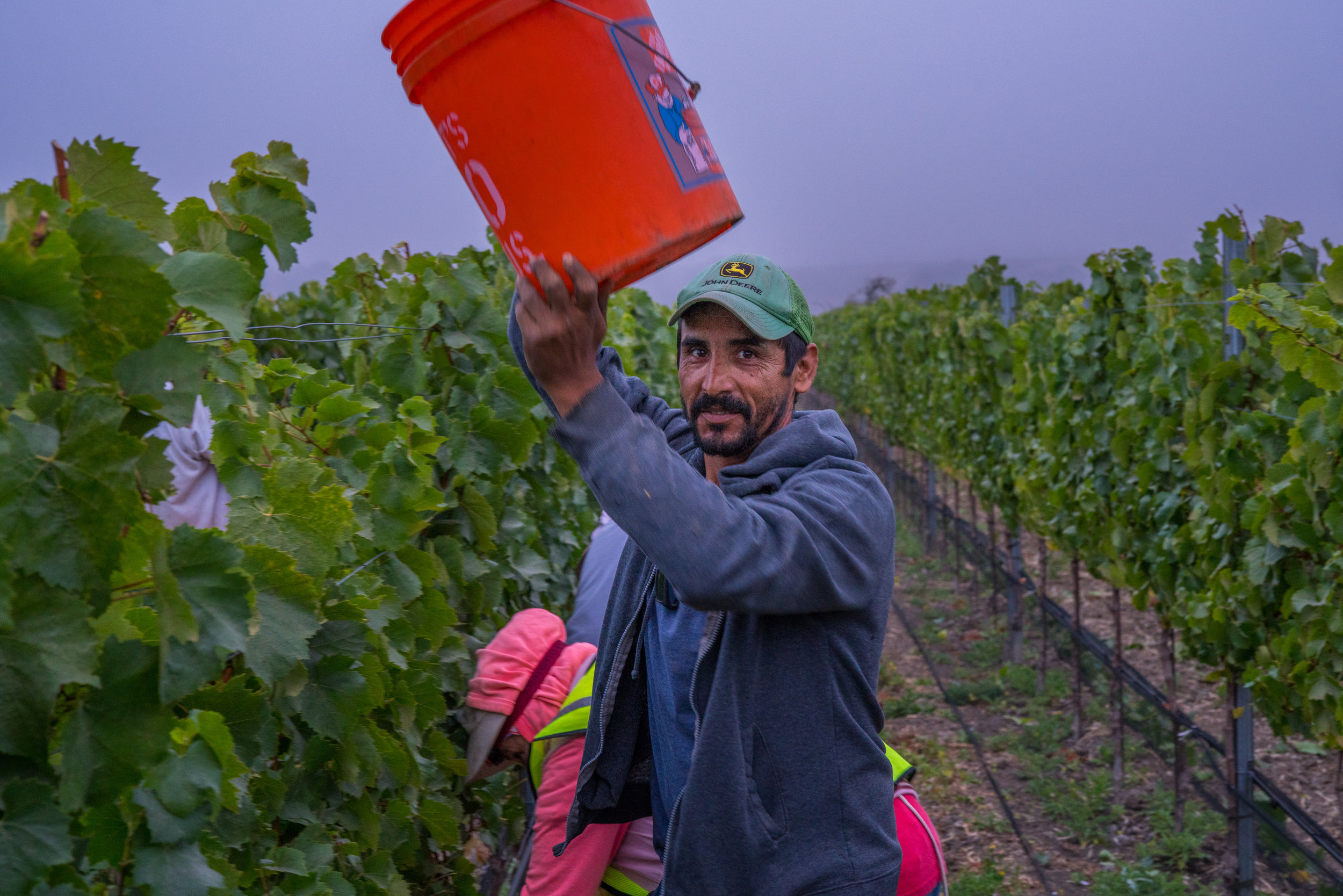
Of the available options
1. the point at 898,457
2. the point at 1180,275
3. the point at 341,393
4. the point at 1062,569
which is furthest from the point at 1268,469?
the point at 898,457

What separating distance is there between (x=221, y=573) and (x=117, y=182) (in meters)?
0.42

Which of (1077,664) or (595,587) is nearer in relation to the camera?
(595,587)

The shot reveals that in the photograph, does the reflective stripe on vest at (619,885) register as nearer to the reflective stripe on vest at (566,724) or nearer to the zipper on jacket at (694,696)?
the reflective stripe on vest at (566,724)

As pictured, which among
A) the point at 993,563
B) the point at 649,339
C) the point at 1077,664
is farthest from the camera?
the point at 993,563

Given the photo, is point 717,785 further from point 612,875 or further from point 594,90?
point 594,90

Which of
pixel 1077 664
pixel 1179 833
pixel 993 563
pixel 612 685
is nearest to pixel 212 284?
pixel 612 685

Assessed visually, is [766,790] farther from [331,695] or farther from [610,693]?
[331,695]

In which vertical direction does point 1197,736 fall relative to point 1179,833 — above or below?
above

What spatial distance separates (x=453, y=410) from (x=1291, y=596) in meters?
2.87

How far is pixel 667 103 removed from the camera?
4.27ft

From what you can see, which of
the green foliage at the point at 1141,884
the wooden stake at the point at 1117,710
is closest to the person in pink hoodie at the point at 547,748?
the green foliage at the point at 1141,884

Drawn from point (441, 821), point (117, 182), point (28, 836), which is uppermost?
point (117, 182)

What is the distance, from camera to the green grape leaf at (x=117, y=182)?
1.05 meters

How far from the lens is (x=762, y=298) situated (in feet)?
5.55
